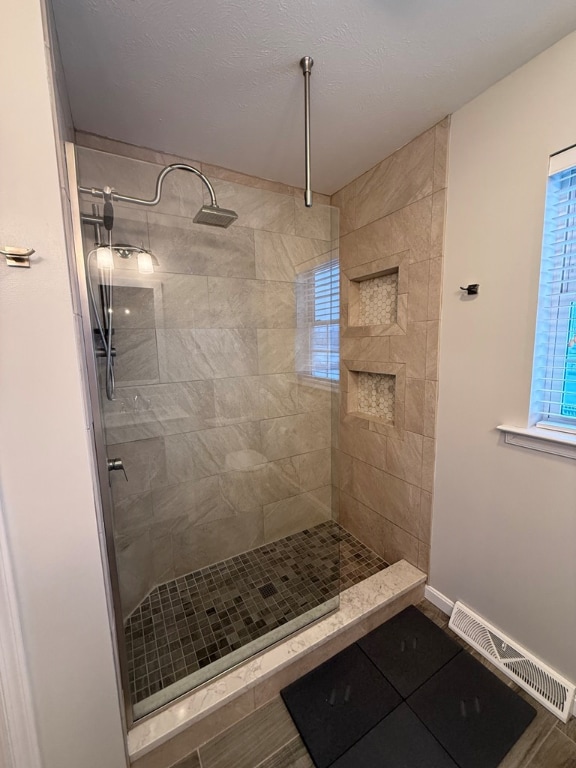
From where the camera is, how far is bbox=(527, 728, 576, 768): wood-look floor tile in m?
0.99

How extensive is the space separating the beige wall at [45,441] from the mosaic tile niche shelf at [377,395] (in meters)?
1.64

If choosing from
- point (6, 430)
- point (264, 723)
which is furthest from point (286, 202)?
point (264, 723)

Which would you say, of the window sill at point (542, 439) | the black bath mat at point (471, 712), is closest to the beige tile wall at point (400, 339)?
the window sill at point (542, 439)

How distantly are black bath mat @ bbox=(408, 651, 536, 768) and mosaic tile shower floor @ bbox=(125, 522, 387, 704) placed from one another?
1.74 feet

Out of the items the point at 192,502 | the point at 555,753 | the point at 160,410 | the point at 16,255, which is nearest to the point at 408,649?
the point at 555,753

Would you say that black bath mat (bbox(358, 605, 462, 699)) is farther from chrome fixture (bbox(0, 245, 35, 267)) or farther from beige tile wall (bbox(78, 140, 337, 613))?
chrome fixture (bbox(0, 245, 35, 267))

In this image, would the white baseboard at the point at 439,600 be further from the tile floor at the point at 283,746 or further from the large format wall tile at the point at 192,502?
the large format wall tile at the point at 192,502

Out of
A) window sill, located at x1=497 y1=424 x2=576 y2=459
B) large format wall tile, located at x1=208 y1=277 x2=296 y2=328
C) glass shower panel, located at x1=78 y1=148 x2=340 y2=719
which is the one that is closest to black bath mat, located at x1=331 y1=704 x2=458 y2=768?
glass shower panel, located at x1=78 y1=148 x2=340 y2=719

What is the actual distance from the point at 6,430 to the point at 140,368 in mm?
927

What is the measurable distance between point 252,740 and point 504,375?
1706 millimetres

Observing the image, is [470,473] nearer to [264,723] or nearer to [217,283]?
[264,723]

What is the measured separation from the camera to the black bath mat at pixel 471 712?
103 centimetres

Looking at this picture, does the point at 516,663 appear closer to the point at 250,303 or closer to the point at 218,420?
the point at 218,420

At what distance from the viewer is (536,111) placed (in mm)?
1106
